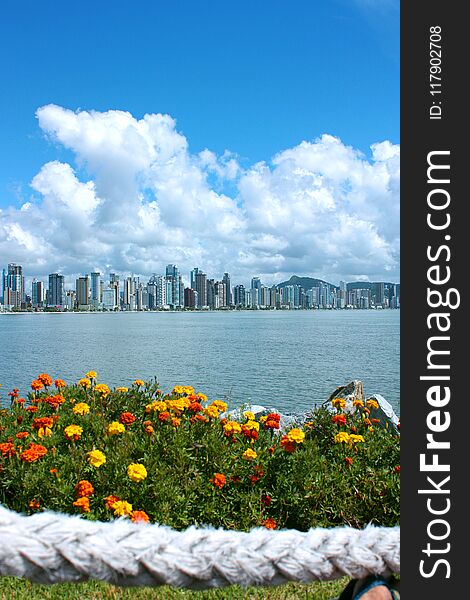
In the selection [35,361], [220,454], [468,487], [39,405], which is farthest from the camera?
[35,361]

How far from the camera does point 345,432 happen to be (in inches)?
201

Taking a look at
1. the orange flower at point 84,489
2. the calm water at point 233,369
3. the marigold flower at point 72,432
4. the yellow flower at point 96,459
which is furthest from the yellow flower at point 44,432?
the calm water at point 233,369

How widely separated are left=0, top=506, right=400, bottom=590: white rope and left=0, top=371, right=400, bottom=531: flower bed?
2026 millimetres

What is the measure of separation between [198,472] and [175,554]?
2.96 metres

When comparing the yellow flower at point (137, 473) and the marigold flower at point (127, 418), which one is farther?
the marigold flower at point (127, 418)

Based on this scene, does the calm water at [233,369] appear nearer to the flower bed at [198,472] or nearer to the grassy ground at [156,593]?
the flower bed at [198,472]

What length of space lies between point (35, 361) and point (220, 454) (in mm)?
26378

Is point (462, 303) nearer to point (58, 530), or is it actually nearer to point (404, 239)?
point (404, 239)

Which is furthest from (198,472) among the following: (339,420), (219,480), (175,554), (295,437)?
(175,554)

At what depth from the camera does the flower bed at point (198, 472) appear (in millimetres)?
4090

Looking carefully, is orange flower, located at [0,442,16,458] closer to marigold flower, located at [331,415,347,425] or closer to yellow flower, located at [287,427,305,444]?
yellow flower, located at [287,427,305,444]

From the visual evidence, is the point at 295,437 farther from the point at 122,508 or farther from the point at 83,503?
the point at 83,503

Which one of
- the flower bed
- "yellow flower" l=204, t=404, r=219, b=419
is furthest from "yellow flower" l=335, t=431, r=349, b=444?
"yellow flower" l=204, t=404, r=219, b=419

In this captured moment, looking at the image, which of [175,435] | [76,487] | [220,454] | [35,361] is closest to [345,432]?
[220,454]
